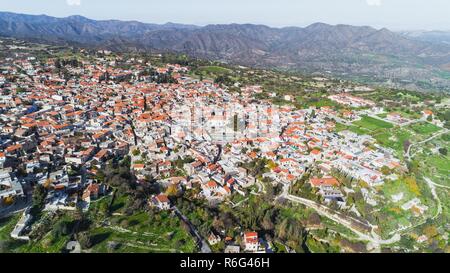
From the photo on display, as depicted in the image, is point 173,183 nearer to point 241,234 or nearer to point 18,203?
point 241,234

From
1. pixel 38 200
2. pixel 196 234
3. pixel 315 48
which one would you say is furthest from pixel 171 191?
pixel 315 48

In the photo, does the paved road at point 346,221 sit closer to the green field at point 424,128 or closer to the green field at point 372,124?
the green field at point 372,124

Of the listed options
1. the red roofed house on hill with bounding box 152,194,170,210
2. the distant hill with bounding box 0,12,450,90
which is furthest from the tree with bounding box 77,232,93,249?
the distant hill with bounding box 0,12,450,90

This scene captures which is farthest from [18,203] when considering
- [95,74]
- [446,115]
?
[446,115]

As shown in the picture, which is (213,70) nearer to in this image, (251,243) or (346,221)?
(346,221)

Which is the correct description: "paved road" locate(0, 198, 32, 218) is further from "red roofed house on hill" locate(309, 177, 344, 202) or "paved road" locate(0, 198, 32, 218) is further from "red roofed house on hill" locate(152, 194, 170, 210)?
"red roofed house on hill" locate(309, 177, 344, 202)
